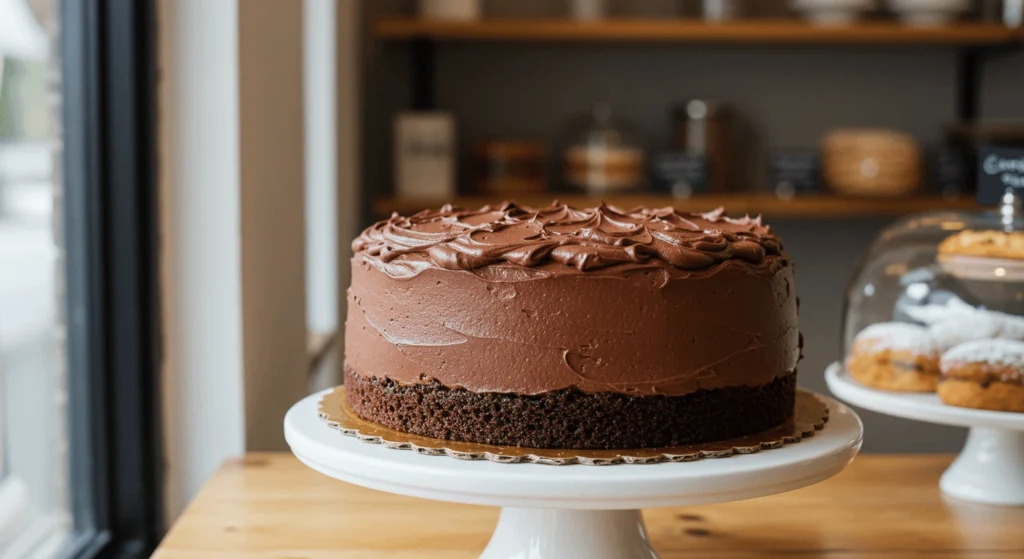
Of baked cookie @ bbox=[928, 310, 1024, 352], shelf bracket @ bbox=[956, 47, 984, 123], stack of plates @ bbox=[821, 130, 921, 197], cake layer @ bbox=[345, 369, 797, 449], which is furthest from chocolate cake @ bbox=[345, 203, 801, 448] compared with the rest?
shelf bracket @ bbox=[956, 47, 984, 123]

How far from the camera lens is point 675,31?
2.42m

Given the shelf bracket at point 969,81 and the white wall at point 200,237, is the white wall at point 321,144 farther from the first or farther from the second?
the shelf bracket at point 969,81

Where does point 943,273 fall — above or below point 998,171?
below

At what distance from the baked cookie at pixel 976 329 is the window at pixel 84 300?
930 millimetres

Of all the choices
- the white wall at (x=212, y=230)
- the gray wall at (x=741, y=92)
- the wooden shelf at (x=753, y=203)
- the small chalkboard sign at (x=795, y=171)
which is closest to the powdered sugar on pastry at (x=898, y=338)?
the white wall at (x=212, y=230)

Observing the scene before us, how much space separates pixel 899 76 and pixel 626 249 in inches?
81.8

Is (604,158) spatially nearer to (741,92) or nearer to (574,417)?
(741,92)

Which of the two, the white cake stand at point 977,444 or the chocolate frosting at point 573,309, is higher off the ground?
the chocolate frosting at point 573,309

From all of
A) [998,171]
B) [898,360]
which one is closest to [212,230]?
[898,360]

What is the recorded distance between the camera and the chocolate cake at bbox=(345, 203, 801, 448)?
2.88ft

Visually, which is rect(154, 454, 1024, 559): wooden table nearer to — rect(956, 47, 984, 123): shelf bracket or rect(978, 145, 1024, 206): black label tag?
rect(978, 145, 1024, 206): black label tag

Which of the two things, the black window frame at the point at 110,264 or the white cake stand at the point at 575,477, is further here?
the black window frame at the point at 110,264

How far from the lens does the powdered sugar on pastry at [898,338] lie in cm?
Result: 134

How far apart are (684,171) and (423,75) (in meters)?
0.65
